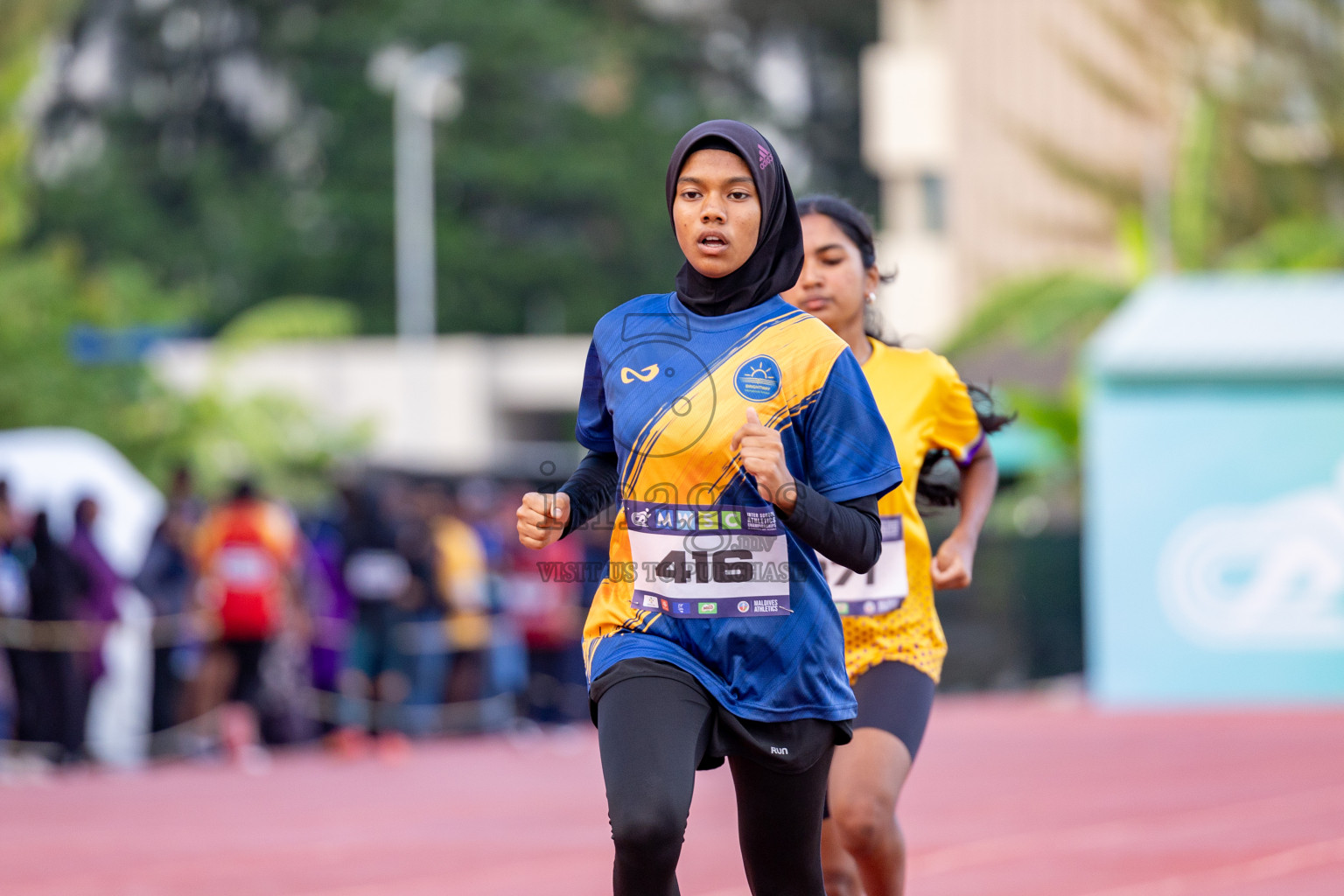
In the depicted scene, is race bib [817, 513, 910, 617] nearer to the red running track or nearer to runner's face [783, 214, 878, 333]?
runner's face [783, 214, 878, 333]

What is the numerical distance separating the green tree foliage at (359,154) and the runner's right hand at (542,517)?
42.1 meters

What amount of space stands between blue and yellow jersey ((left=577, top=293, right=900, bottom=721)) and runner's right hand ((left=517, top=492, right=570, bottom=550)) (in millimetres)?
167

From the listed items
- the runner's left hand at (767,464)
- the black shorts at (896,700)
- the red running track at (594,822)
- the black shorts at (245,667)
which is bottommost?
the red running track at (594,822)

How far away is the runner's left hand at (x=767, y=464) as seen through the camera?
396 centimetres

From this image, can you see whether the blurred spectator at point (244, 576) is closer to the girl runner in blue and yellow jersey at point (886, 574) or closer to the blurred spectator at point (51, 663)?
the blurred spectator at point (51, 663)

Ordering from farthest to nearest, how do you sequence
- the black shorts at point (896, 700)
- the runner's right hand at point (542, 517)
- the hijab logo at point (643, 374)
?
1. the black shorts at point (896, 700)
2. the hijab logo at point (643, 374)
3. the runner's right hand at point (542, 517)

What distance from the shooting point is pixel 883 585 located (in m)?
5.55

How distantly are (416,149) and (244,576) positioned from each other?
31.4 metres

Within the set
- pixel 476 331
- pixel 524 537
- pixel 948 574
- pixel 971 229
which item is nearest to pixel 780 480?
pixel 524 537

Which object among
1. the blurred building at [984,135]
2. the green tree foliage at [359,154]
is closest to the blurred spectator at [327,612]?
the blurred building at [984,135]

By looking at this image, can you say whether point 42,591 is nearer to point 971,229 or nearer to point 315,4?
point 971,229

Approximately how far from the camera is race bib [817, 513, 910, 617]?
5547 mm

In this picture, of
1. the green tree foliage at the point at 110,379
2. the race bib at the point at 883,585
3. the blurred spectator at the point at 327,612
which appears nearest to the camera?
the race bib at the point at 883,585

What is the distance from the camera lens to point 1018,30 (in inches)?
1430
